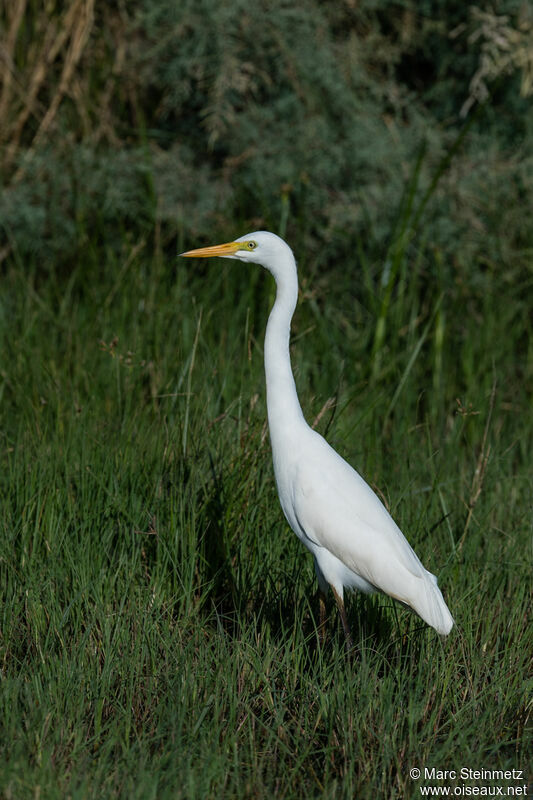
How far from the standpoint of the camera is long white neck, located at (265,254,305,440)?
2658 mm

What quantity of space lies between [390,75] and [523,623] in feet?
13.5

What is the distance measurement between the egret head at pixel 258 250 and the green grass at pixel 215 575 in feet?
1.56

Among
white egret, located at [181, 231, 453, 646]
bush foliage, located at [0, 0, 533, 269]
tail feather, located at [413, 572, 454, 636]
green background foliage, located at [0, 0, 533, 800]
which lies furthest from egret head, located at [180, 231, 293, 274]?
bush foliage, located at [0, 0, 533, 269]

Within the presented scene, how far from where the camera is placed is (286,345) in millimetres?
2686

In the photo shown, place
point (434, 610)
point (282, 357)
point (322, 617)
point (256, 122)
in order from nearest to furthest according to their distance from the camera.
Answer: point (434, 610) < point (282, 357) < point (322, 617) < point (256, 122)

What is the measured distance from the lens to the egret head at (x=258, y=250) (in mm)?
2646

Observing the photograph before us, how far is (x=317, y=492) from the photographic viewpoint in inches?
106

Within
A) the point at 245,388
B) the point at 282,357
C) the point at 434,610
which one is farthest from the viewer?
the point at 245,388

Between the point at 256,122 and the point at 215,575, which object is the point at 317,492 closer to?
the point at 215,575

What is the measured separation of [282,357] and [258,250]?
0.32 m

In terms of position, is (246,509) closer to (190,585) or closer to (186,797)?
(190,585)

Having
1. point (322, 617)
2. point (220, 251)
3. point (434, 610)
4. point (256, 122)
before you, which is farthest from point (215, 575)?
point (256, 122)

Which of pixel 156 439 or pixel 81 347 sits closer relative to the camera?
pixel 156 439

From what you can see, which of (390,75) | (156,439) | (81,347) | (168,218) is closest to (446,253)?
(390,75)
